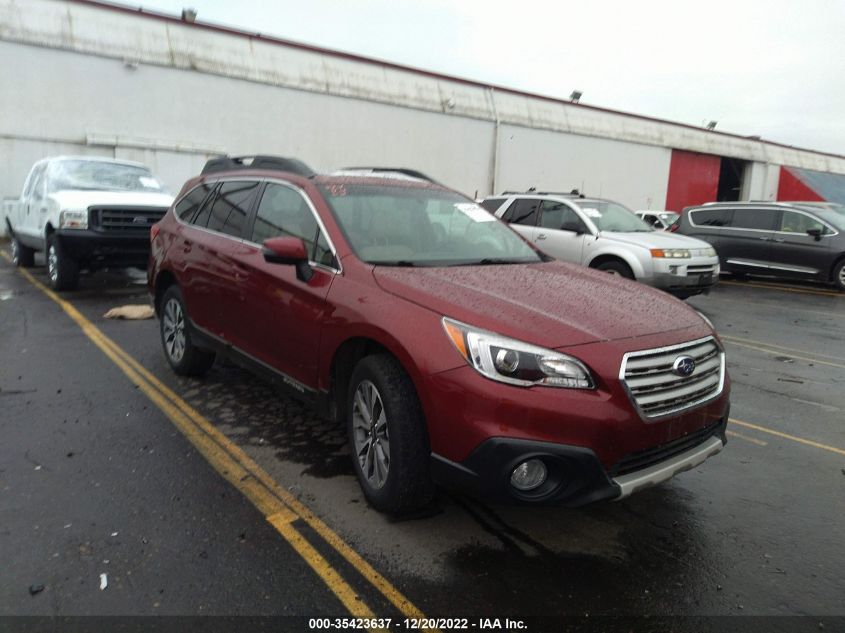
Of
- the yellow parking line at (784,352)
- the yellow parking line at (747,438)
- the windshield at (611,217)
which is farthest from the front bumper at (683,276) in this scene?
the yellow parking line at (747,438)

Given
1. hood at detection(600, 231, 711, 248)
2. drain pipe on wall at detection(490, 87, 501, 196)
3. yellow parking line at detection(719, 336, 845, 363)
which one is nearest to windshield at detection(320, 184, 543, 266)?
yellow parking line at detection(719, 336, 845, 363)

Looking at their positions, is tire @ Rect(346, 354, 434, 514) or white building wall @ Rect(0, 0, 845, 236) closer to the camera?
tire @ Rect(346, 354, 434, 514)

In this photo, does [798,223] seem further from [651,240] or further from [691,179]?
[691,179]

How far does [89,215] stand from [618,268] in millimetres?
7599

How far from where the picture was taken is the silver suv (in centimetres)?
876

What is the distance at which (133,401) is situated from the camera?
4707mm

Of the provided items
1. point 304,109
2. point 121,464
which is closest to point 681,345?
point 121,464

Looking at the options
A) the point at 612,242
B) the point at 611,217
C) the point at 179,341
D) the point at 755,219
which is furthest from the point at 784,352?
the point at 755,219

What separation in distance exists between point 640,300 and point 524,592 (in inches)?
65.2

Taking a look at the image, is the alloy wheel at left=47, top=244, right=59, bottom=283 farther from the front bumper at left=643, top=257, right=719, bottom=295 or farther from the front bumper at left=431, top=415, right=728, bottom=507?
the front bumper at left=643, top=257, right=719, bottom=295

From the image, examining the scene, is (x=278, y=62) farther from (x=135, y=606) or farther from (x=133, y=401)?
(x=135, y=606)

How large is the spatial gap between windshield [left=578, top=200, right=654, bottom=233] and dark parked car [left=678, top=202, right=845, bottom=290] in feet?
14.7

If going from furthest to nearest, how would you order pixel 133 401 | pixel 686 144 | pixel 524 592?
pixel 686 144 → pixel 133 401 → pixel 524 592

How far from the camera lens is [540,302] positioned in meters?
3.03
